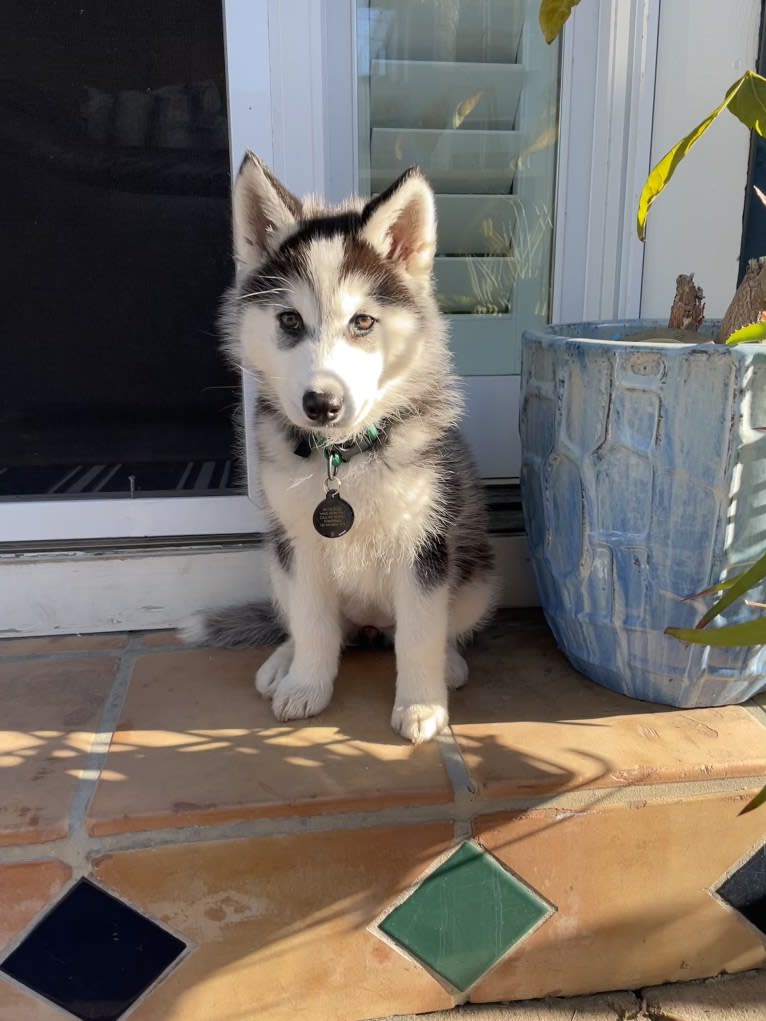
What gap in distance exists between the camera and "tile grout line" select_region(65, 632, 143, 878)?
129 cm

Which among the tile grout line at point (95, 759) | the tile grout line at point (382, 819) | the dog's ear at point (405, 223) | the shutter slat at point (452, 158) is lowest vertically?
the tile grout line at point (382, 819)

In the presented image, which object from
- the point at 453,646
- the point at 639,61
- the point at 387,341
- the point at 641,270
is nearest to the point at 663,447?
the point at 387,341

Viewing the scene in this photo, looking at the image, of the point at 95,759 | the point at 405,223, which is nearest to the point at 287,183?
the point at 405,223

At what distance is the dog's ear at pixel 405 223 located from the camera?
1.50 m

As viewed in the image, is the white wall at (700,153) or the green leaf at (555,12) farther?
the white wall at (700,153)

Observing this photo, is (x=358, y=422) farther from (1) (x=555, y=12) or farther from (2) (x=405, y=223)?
(1) (x=555, y=12)

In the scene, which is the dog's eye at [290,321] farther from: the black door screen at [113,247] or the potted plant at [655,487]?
the black door screen at [113,247]

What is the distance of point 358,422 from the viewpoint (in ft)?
4.76

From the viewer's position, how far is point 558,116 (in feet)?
7.18

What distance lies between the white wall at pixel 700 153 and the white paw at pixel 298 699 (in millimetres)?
1365

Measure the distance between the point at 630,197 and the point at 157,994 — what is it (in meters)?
2.12

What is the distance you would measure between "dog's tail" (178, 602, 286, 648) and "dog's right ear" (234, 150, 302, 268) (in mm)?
889

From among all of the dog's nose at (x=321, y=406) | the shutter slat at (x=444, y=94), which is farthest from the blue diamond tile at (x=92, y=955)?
the shutter slat at (x=444, y=94)

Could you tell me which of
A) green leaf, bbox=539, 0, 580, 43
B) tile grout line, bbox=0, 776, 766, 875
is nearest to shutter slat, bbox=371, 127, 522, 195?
green leaf, bbox=539, 0, 580, 43
